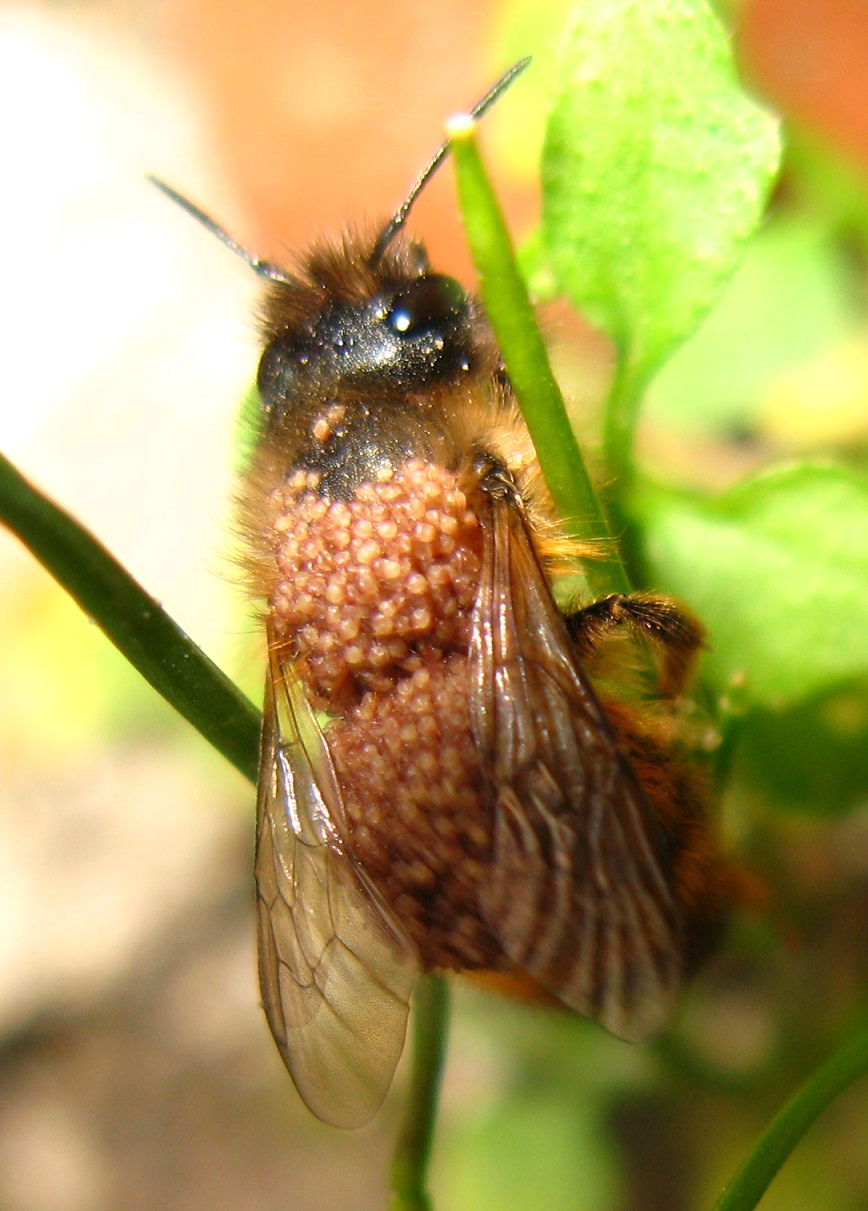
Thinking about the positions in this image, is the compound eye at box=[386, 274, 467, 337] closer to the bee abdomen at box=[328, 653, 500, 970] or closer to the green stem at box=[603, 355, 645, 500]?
the green stem at box=[603, 355, 645, 500]

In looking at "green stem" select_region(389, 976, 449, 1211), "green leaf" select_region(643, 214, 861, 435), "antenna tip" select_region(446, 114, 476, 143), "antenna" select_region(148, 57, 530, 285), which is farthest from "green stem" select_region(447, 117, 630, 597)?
"green leaf" select_region(643, 214, 861, 435)

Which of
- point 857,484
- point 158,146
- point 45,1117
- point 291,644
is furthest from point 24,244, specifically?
point 857,484

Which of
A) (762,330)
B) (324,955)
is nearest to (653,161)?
(324,955)

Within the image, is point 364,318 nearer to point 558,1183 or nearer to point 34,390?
point 558,1183

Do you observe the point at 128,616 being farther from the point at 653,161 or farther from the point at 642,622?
the point at 653,161

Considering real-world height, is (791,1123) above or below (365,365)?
below

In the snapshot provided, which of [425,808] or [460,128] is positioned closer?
[460,128]
